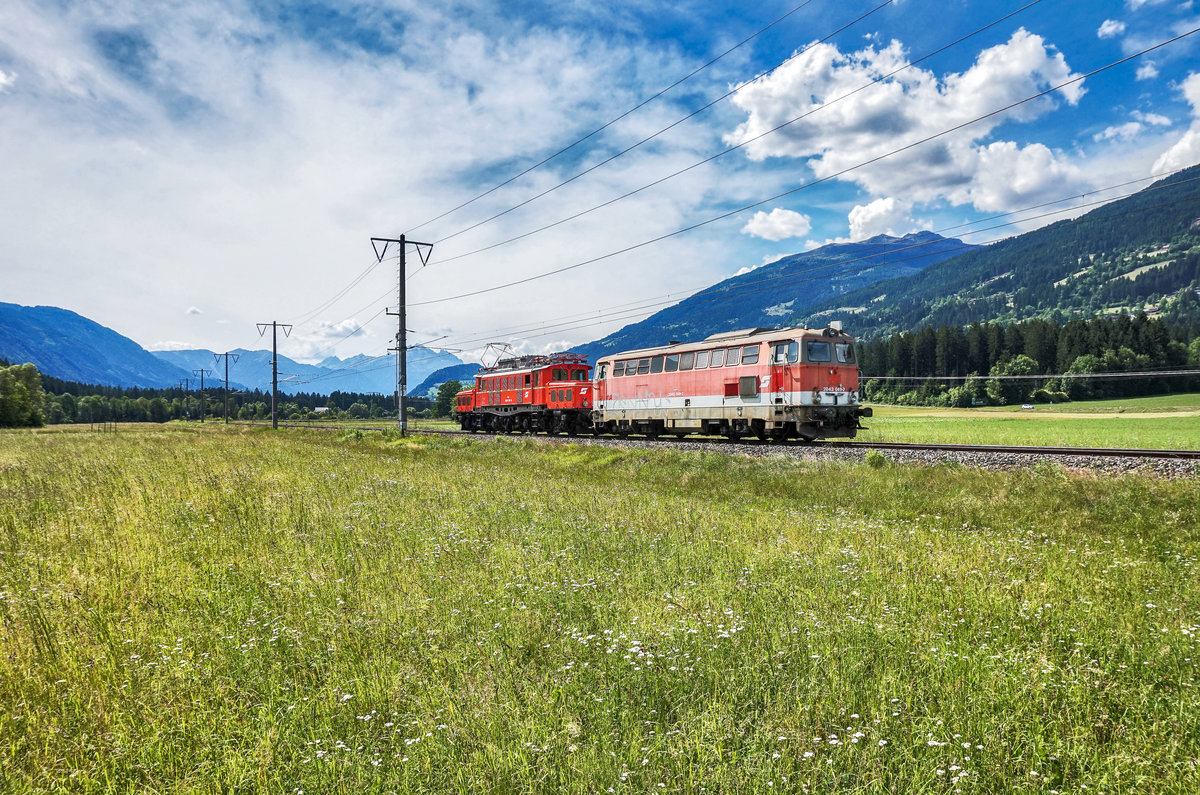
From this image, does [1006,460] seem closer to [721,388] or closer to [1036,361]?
[721,388]

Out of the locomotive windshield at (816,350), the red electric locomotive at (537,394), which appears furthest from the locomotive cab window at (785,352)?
the red electric locomotive at (537,394)

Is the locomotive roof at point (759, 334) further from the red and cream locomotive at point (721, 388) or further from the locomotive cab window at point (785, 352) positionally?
the locomotive cab window at point (785, 352)

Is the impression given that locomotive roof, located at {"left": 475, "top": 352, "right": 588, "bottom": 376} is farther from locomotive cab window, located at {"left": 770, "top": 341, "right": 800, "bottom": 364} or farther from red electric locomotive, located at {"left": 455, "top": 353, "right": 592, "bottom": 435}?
locomotive cab window, located at {"left": 770, "top": 341, "right": 800, "bottom": 364}

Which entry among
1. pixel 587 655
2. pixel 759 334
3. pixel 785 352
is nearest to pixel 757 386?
pixel 785 352

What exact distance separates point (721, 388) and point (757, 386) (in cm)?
218

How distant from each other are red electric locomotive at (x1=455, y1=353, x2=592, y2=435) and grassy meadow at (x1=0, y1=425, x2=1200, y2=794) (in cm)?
2980

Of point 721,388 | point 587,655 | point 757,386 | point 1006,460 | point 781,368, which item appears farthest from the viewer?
point 721,388

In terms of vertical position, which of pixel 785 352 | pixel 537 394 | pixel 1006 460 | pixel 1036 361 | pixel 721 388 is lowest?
pixel 1006 460

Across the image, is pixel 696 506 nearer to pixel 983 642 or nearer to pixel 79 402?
pixel 983 642

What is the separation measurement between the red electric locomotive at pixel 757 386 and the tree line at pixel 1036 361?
76.0 m

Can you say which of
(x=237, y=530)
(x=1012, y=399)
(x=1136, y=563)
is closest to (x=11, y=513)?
(x=237, y=530)

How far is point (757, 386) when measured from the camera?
85.8 ft

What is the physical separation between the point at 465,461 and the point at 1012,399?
114 metres

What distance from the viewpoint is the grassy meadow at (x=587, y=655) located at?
336 cm
